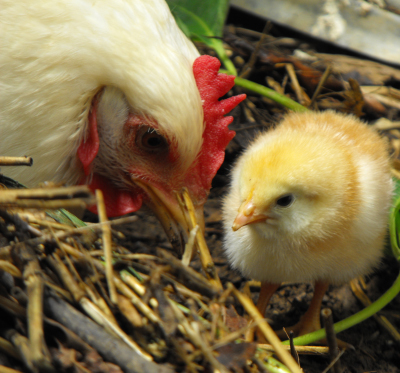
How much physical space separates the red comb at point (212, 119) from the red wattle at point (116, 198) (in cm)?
29

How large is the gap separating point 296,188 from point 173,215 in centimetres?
48

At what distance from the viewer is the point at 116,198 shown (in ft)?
5.90

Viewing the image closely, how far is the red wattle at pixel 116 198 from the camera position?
5.78 feet

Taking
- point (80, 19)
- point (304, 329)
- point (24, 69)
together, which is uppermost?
point (80, 19)

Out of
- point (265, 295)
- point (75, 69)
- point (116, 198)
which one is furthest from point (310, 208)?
point (75, 69)

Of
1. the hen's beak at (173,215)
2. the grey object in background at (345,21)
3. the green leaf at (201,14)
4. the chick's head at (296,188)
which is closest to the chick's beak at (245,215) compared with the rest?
the chick's head at (296,188)

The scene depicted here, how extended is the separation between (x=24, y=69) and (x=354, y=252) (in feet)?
4.45

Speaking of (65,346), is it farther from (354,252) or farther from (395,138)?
(395,138)

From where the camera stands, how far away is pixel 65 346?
993 mm

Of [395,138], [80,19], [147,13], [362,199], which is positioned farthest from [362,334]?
[80,19]

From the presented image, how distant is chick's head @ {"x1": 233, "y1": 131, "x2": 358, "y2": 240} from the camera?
4.84 feet

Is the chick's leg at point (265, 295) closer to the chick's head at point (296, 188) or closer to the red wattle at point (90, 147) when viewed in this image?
the chick's head at point (296, 188)

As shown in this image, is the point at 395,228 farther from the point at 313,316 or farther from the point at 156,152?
the point at 156,152

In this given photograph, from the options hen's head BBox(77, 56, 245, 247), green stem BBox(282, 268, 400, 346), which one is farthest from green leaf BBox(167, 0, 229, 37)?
green stem BBox(282, 268, 400, 346)
